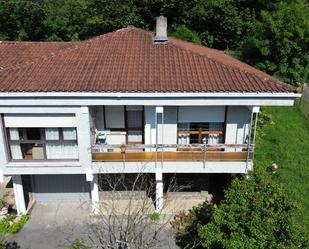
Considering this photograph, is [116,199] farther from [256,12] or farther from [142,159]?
[256,12]

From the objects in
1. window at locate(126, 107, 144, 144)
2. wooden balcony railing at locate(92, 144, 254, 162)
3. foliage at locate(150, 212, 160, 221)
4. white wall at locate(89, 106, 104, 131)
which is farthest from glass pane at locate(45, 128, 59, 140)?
foliage at locate(150, 212, 160, 221)

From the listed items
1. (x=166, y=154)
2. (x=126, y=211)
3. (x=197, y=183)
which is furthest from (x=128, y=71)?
(x=197, y=183)

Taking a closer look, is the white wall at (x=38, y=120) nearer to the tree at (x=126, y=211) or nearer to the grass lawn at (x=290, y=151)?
the tree at (x=126, y=211)

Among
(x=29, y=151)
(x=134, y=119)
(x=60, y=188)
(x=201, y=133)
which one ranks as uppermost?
(x=134, y=119)

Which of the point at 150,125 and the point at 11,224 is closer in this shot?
the point at 150,125

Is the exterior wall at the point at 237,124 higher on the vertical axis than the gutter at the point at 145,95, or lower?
lower

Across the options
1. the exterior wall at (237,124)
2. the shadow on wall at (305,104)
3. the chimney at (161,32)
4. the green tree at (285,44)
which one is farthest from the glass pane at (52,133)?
the green tree at (285,44)

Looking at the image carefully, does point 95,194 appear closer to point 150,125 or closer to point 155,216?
point 155,216
